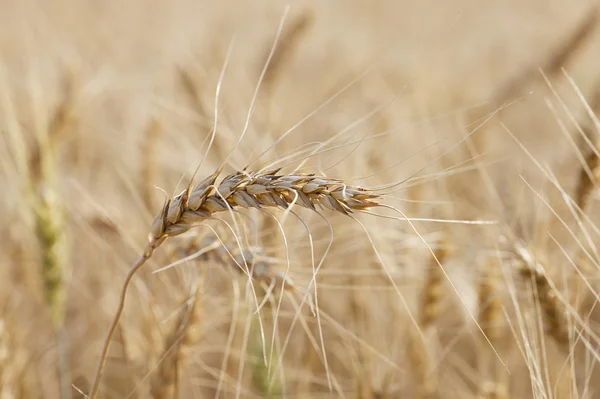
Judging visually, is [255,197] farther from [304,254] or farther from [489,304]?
[304,254]

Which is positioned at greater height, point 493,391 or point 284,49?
point 284,49

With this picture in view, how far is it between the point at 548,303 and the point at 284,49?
3.59ft

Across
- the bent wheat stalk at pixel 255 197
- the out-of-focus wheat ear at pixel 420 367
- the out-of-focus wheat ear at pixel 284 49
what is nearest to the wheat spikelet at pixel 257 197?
the bent wheat stalk at pixel 255 197

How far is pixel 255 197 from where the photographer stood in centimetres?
75

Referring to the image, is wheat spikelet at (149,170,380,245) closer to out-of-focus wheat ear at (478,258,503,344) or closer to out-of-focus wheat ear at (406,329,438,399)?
out-of-focus wheat ear at (478,258,503,344)

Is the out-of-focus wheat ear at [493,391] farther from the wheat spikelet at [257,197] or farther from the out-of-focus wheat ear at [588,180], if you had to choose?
the wheat spikelet at [257,197]

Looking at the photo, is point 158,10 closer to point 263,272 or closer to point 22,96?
point 22,96

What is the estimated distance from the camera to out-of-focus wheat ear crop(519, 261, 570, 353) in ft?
3.65

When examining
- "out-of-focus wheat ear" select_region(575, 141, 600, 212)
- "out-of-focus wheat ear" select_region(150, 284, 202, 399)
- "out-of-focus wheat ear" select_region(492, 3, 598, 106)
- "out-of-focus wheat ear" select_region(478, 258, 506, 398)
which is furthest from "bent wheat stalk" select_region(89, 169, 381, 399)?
"out-of-focus wheat ear" select_region(492, 3, 598, 106)

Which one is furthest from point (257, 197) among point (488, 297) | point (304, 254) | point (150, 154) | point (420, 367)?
point (304, 254)

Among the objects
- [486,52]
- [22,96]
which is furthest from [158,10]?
[486,52]

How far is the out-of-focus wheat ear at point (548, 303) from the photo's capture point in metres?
1.11

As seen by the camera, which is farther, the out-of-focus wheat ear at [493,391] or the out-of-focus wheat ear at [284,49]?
the out-of-focus wheat ear at [284,49]

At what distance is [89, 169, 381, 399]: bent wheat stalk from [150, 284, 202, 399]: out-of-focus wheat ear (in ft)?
0.70
